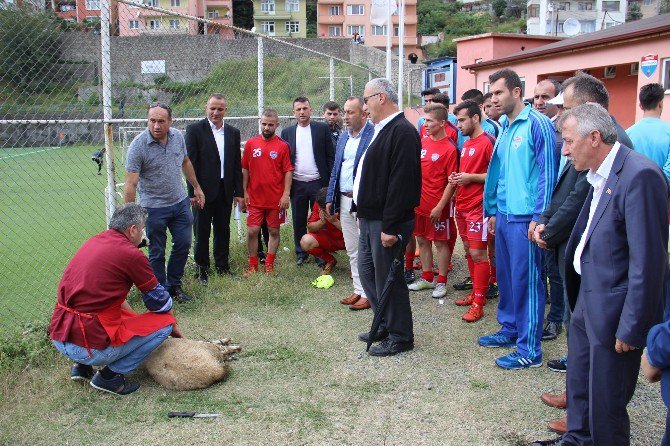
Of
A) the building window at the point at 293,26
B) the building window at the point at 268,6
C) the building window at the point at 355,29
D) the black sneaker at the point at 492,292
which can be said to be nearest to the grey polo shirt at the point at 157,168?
the black sneaker at the point at 492,292

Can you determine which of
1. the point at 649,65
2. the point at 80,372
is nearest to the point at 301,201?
the point at 80,372

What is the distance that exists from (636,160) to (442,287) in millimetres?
3778

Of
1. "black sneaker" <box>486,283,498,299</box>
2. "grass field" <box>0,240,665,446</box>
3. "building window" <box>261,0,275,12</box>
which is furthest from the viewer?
"building window" <box>261,0,275,12</box>

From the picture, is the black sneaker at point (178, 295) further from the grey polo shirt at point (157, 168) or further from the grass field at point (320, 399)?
the grey polo shirt at point (157, 168)

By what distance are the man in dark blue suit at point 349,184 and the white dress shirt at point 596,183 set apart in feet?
10.4

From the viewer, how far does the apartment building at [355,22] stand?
2549 inches

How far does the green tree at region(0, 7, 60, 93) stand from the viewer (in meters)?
4.95

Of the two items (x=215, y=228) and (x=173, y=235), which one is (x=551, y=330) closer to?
(x=173, y=235)

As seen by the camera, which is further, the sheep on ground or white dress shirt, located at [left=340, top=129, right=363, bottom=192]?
white dress shirt, located at [left=340, top=129, right=363, bottom=192]

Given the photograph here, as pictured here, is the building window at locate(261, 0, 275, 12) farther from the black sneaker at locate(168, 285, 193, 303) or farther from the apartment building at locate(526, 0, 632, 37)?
the black sneaker at locate(168, 285, 193, 303)

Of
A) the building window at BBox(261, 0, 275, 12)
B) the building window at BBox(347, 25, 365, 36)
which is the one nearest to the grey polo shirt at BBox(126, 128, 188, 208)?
the building window at BBox(261, 0, 275, 12)

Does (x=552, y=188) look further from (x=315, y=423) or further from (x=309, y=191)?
(x=309, y=191)

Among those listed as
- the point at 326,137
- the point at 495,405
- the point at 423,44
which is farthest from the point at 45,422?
the point at 423,44

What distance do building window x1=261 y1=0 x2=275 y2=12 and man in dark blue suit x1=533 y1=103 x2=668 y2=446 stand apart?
67.8 meters
